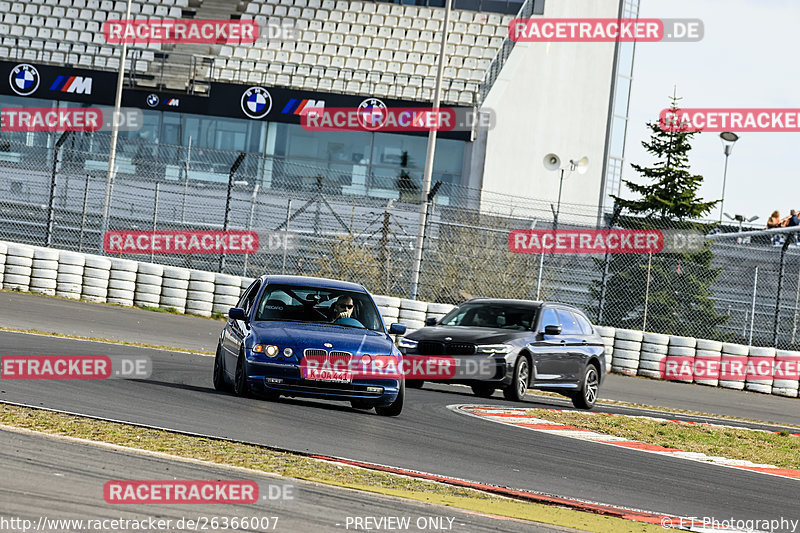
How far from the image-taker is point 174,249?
2541 cm

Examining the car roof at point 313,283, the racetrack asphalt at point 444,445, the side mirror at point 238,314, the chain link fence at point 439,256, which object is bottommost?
the racetrack asphalt at point 444,445

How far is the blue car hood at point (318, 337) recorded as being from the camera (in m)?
11.6

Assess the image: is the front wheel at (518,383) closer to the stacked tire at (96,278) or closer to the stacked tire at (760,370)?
the stacked tire at (760,370)

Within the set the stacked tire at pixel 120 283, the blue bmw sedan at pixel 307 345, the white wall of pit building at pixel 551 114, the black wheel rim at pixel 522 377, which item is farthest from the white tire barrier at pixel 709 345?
the white wall of pit building at pixel 551 114

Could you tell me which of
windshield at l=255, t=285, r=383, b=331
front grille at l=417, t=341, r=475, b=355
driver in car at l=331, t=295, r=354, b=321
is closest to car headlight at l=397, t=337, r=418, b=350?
front grille at l=417, t=341, r=475, b=355

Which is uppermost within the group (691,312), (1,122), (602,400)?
(1,122)

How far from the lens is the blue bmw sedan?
11.5 metres

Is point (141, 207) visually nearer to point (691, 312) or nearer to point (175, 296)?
point (175, 296)

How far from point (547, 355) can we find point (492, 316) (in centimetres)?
95

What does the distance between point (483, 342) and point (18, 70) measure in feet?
84.4

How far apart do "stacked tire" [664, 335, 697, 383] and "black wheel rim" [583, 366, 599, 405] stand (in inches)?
263

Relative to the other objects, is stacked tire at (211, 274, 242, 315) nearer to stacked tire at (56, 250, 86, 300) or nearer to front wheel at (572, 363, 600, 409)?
stacked tire at (56, 250, 86, 300)

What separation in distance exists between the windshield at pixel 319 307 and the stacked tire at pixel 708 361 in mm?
11963

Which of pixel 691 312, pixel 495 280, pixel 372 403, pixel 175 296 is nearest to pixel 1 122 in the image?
pixel 175 296
